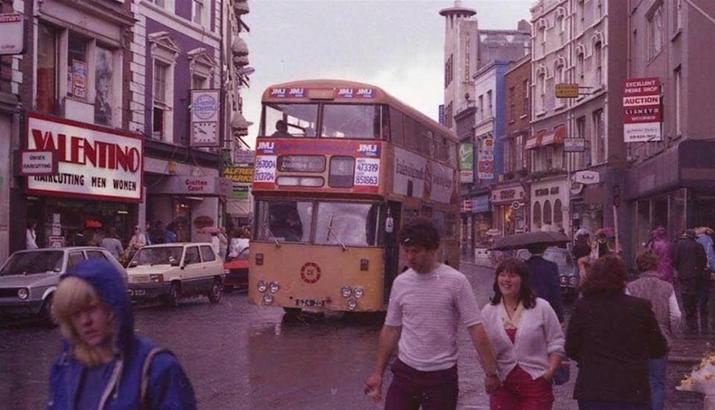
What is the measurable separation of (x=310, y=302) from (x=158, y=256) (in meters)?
6.23

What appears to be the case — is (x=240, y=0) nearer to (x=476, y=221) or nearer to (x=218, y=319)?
(x=476, y=221)

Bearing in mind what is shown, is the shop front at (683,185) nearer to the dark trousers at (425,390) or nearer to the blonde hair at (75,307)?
the dark trousers at (425,390)

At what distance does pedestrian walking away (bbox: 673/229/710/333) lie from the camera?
19422 mm

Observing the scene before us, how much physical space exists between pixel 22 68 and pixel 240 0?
1077 inches

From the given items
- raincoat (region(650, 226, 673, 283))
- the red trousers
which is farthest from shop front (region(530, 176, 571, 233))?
the red trousers

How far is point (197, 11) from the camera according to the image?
38.6m

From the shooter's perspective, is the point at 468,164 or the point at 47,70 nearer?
the point at 47,70

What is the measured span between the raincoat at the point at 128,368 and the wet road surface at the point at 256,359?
7.50 meters

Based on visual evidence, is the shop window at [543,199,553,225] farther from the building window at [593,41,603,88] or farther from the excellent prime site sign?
the excellent prime site sign

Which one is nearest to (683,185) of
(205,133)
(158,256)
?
(158,256)

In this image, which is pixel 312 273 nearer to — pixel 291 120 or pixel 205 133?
pixel 291 120

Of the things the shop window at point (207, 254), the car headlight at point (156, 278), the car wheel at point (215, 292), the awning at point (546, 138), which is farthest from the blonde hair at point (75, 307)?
the awning at point (546, 138)

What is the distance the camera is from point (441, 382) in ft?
21.3

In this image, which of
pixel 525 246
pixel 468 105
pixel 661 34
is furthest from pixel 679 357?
pixel 468 105
